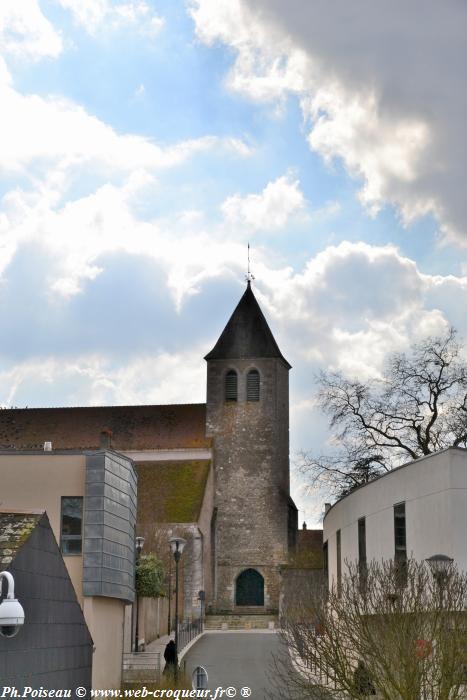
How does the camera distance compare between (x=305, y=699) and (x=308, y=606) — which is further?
(x=308, y=606)

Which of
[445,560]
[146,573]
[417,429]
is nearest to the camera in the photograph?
[445,560]

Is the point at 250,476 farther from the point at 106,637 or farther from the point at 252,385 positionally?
the point at 106,637

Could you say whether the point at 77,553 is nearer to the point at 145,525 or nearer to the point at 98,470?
the point at 98,470

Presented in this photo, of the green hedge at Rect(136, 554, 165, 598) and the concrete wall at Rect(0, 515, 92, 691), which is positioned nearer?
the concrete wall at Rect(0, 515, 92, 691)

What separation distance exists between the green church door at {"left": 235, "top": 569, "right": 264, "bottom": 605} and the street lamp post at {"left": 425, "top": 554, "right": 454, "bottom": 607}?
3968cm

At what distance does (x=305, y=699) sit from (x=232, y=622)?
3737 cm

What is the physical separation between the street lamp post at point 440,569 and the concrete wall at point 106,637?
25.8 feet

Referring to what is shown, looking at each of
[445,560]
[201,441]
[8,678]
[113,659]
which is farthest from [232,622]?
[8,678]

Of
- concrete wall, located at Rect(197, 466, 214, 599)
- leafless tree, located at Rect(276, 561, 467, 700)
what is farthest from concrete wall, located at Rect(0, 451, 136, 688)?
concrete wall, located at Rect(197, 466, 214, 599)

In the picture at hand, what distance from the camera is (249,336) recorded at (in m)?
64.9

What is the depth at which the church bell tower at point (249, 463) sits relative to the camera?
60.5 meters

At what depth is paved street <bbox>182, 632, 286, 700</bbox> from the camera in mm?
29812

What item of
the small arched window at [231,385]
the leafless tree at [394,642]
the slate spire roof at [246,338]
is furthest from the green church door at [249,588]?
the leafless tree at [394,642]

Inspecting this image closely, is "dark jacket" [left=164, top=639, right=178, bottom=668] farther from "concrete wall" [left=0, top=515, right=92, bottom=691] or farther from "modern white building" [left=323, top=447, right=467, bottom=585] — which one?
"concrete wall" [left=0, top=515, right=92, bottom=691]
